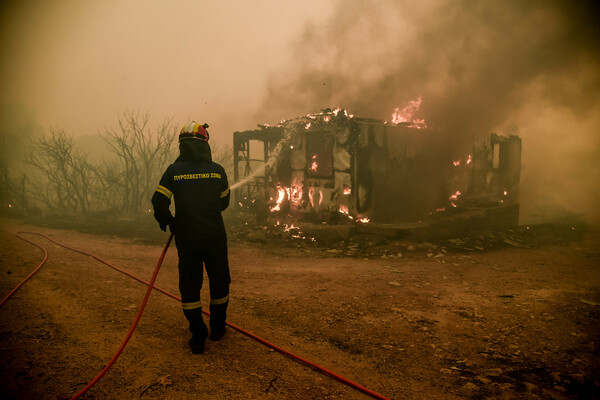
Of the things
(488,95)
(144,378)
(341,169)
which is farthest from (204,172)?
(488,95)

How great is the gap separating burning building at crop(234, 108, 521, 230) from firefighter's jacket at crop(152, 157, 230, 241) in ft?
25.1

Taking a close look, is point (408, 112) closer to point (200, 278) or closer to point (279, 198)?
point (279, 198)

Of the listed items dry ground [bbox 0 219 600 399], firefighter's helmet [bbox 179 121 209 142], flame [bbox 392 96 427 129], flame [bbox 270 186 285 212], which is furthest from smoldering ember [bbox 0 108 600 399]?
firefighter's helmet [bbox 179 121 209 142]

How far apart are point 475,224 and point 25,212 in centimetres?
2064

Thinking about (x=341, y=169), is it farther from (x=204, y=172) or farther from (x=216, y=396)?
(x=216, y=396)

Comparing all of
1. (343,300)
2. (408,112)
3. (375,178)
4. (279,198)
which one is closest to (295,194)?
(279,198)

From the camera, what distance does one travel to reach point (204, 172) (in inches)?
128

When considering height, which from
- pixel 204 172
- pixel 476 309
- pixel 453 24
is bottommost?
pixel 476 309

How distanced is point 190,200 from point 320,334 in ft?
6.63

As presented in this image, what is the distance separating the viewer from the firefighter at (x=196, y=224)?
3.07 meters

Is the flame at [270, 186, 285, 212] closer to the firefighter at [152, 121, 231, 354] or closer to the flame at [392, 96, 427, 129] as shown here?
the flame at [392, 96, 427, 129]

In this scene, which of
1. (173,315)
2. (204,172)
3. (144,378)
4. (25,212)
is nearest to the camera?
(144,378)

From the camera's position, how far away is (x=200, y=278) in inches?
125

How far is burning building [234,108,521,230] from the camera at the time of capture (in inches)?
418
